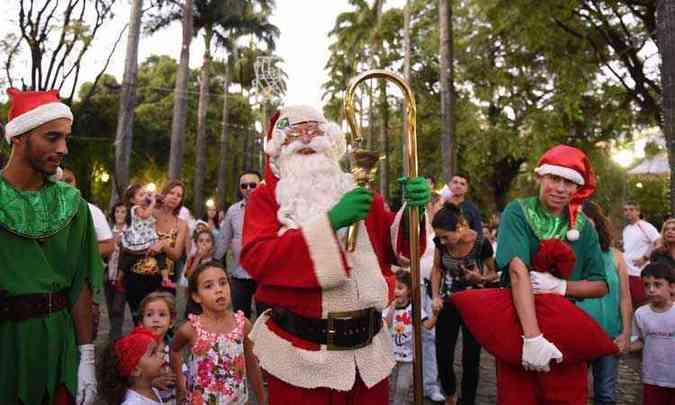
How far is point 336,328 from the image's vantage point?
2701 millimetres

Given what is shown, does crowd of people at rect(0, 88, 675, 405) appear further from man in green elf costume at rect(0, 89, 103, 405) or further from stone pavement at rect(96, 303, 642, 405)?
stone pavement at rect(96, 303, 642, 405)

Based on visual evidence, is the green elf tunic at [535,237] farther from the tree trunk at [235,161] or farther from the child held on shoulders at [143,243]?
the tree trunk at [235,161]

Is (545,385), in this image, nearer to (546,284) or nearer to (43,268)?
(546,284)

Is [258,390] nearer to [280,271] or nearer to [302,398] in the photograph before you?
[302,398]

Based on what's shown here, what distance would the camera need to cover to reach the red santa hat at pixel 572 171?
10.1 ft

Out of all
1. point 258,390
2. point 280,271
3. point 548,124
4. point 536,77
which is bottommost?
point 258,390

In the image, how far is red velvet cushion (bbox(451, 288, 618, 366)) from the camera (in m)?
2.88

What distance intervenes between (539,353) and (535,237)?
0.60m

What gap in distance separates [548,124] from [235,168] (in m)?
33.8

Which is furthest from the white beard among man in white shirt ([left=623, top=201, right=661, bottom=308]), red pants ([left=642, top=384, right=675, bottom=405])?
man in white shirt ([left=623, top=201, right=661, bottom=308])

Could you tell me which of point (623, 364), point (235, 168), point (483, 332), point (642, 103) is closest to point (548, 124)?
point (642, 103)

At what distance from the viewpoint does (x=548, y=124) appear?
626 inches

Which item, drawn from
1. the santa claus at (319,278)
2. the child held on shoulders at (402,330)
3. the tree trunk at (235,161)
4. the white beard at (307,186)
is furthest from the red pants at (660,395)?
the tree trunk at (235,161)

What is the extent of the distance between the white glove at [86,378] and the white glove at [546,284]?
220 cm
